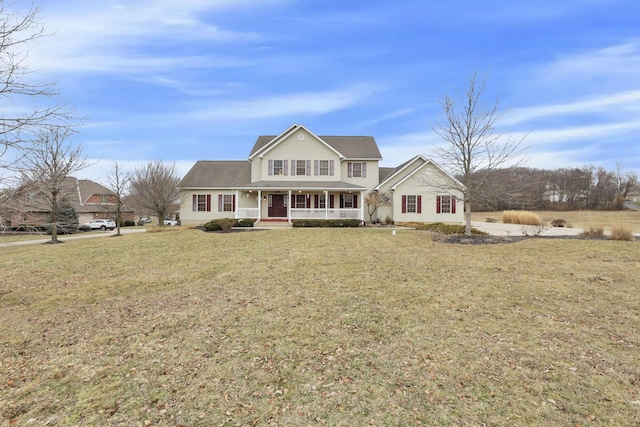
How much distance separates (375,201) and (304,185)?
5.89 metres

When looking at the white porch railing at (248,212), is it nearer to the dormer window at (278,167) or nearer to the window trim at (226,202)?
the window trim at (226,202)

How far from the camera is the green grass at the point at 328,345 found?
356 cm

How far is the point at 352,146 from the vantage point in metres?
28.2

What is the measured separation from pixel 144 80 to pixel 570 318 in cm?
2014

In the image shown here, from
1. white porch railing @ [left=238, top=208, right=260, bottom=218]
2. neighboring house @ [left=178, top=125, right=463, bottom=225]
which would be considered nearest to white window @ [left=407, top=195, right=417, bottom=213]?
neighboring house @ [left=178, top=125, right=463, bottom=225]

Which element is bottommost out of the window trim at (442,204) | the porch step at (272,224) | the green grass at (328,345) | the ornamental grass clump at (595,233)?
the green grass at (328,345)

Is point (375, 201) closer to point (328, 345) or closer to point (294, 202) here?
point (294, 202)

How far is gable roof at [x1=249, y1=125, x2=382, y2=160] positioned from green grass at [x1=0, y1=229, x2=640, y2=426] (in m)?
17.1

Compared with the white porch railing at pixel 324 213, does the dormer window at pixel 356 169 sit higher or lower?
higher

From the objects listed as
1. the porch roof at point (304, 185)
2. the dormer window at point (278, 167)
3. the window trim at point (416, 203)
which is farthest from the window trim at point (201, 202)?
the window trim at point (416, 203)

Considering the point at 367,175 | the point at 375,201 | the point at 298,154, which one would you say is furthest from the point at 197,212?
the point at 375,201

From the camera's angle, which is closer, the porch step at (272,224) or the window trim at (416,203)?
the porch step at (272,224)

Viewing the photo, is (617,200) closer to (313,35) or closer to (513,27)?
(513,27)

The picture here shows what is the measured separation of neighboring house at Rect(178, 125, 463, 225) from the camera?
2488 cm
